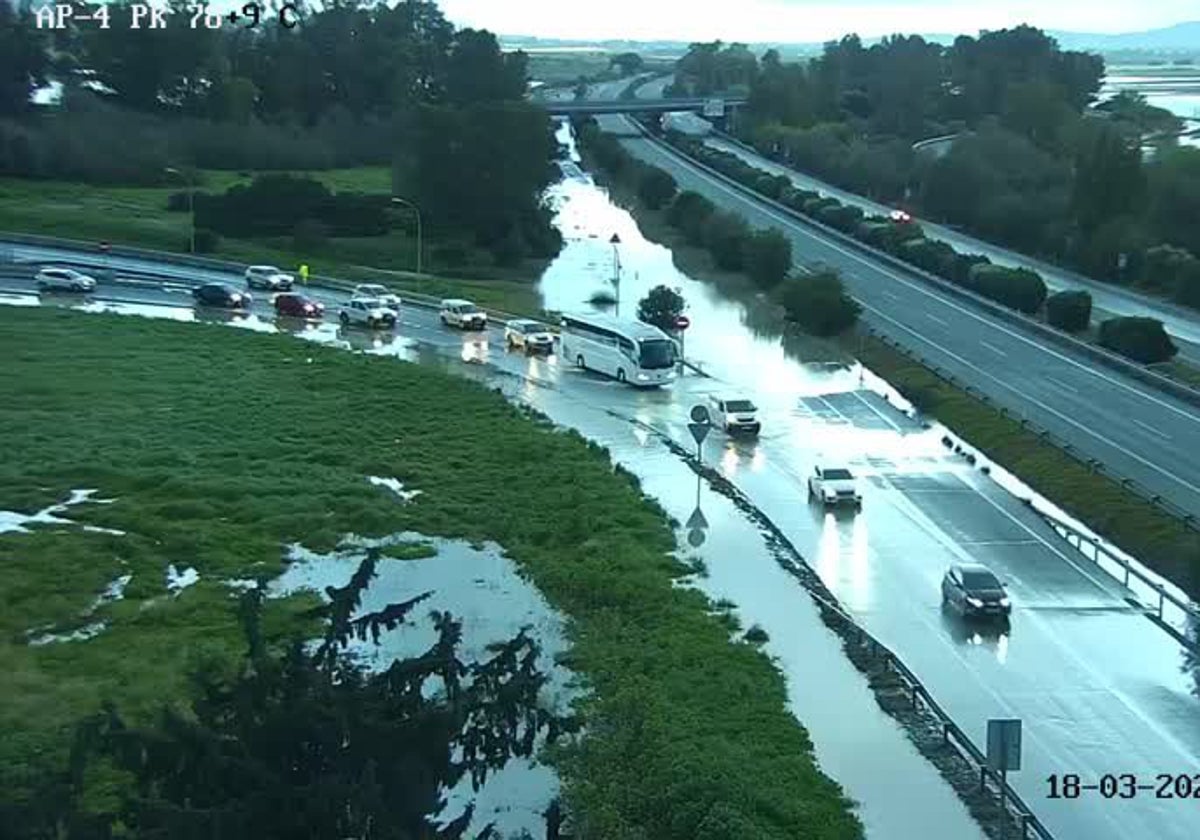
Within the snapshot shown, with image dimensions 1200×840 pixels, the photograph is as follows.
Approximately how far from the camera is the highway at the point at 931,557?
1107 centimetres

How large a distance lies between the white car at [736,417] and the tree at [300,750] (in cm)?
1379

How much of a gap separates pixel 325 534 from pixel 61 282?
61.4 ft

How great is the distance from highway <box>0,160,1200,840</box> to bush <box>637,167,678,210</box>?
68.1 ft

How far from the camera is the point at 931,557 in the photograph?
15656mm

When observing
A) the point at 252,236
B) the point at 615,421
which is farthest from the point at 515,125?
the point at 615,421

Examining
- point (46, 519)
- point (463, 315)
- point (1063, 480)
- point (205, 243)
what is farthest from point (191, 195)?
point (1063, 480)

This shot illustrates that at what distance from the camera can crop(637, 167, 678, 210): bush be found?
49781mm

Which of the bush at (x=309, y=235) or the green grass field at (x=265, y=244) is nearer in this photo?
the green grass field at (x=265, y=244)

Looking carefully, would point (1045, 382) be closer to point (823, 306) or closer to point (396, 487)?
point (823, 306)

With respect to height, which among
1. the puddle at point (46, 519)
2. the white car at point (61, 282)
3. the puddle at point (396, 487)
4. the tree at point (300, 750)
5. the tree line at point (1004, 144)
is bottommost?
the puddle at point (396, 487)

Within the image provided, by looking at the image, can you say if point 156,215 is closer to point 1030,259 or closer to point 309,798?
point 1030,259

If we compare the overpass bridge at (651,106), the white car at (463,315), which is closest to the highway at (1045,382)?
the white car at (463,315)

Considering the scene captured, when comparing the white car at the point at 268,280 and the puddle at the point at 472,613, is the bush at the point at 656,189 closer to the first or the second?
the white car at the point at 268,280

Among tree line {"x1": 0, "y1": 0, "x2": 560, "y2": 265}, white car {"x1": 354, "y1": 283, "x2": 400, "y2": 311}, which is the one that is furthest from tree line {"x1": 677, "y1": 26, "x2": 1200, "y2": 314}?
white car {"x1": 354, "y1": 283, "x2": 400, "y2": 311}
